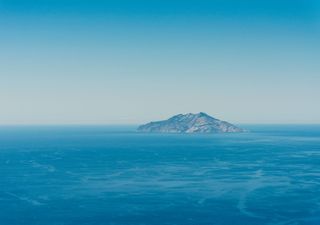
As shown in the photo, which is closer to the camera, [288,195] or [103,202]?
[103,202]

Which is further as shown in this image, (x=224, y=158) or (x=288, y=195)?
(x=224, y=158)

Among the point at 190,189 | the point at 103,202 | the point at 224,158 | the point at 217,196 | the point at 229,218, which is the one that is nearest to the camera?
the point at 229,218

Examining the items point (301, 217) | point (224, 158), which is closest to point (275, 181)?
point (301, 217)

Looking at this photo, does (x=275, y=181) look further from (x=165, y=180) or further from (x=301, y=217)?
(x=301, y=217)

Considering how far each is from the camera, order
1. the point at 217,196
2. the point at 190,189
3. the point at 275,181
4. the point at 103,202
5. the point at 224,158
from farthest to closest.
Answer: the point at 224,158 < the point at 275,181 < the point at 190,189 < the point at 217,196 < the point at 103,202

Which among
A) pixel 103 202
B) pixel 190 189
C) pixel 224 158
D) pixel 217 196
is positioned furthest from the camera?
pixel 224 158

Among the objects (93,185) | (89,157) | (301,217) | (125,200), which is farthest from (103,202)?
(89,157)

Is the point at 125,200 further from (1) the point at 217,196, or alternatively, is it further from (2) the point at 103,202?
(1) the point at 217,196

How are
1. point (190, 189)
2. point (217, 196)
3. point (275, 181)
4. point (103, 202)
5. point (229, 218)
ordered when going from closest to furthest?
point (229, 218), point (103, 202), point (217, 196), point (190, 189), point (275, 181)
